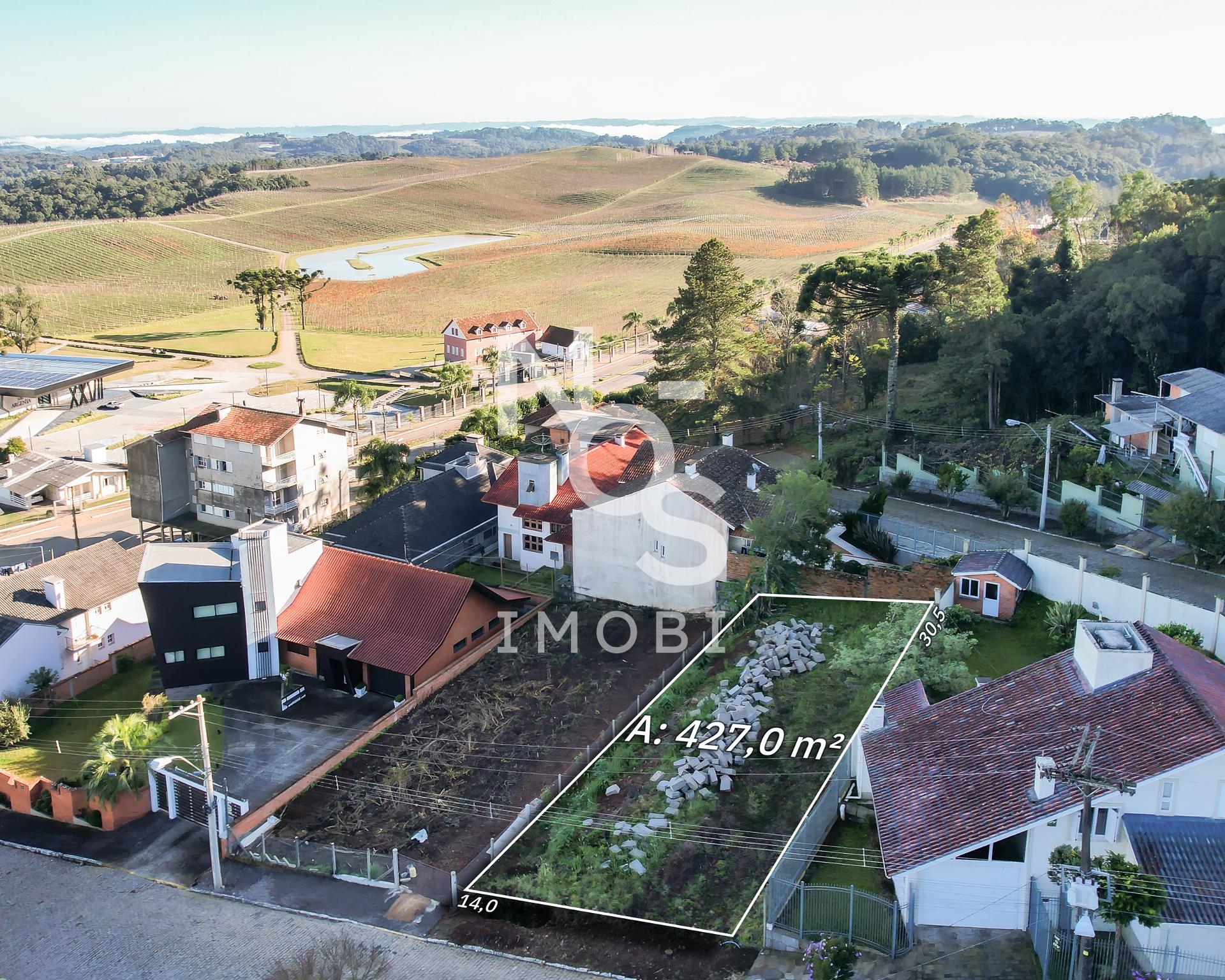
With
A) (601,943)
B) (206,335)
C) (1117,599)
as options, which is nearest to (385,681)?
(601,943)

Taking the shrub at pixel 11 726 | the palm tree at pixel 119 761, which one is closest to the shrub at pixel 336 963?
the palm tree at pixel 119 761

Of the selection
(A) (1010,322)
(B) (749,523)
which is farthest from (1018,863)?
(A) (1010,322)

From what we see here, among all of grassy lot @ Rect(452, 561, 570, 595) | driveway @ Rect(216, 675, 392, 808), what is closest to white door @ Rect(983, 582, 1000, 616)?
grassy lot @ Rect(452, 561, 570, 595)

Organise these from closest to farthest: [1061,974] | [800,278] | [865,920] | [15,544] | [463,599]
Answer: [1061,974] < [865,920] < [463,599] < [15,544] < [800,278]

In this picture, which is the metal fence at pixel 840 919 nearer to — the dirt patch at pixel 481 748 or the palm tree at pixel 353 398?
the dirt patch at pixel 481 748

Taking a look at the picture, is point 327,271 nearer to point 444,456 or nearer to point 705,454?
point 444,456

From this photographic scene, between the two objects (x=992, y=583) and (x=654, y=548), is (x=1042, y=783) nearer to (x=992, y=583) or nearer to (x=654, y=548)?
(x=992, y=583)
